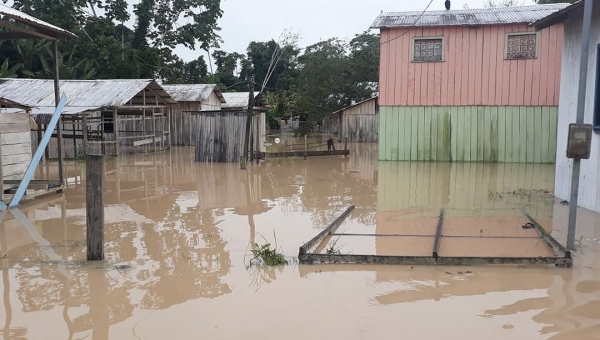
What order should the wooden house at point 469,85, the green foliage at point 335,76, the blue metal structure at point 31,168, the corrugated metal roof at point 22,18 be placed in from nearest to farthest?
Result: the corrugated metal roof at point 22,18, the blue metal structure at point 31,168, the wooden house at point 469,85, the green foliage at point 335,76

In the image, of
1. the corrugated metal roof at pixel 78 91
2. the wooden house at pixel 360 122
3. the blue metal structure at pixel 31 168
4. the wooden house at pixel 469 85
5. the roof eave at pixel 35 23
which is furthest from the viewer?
the wooden house at pixel 360 122

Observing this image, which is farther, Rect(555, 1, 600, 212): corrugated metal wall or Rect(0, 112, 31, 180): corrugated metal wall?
Rect(0, 112, 31, 180): corrugated metal wall

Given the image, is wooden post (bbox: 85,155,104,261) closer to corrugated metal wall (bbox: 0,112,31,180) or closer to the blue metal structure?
the blue metal structure

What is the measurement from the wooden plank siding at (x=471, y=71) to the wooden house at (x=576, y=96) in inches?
277

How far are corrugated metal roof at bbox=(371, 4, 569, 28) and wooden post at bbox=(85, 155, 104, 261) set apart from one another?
13.5m

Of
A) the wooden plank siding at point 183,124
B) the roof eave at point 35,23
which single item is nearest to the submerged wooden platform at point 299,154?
the roof eave at point 35,23

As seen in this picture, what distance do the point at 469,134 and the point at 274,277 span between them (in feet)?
45.7

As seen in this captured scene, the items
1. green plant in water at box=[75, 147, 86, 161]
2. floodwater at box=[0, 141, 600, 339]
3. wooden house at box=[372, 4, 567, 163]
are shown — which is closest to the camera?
floodwater at box=[0, 141, 600, 339]

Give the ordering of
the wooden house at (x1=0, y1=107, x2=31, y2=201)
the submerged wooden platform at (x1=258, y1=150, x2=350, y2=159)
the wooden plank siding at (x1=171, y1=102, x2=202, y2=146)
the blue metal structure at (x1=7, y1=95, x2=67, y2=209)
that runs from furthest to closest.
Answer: the wooden plank siding at (x1=171, y1=102, x2=202, y2=146)
the submerged wooden platform at (x1=258, y1=150, x2=350, y2=159)
the wooden house at (x1=0, y1=107, x2=31, y2=201)
the blue metal structure at (x1=7, y1=95, x2=67, y2=209)

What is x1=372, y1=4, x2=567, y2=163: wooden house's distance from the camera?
17672 mm

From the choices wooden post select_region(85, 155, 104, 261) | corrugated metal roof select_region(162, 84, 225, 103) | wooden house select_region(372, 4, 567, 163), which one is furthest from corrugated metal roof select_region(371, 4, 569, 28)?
wooden post select_region(85, 155, 104, 261)

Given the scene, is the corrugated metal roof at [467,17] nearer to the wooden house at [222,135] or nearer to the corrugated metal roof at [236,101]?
the wooden house at [222,135]

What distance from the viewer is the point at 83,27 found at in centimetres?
3069

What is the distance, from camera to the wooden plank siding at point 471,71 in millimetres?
17547
